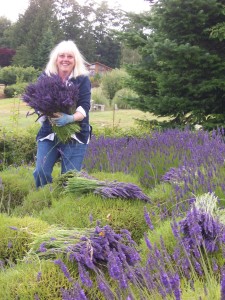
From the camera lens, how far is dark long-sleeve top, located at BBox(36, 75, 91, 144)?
180 inches

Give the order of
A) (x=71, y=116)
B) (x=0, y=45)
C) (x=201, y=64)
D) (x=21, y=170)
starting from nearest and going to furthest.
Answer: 1. (x=71, y=116)
2. (x=21, y=170)
3. (x=201, y=64)
4. (x=0, y=45)

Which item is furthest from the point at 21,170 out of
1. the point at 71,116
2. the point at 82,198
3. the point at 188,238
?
the point at 188,238

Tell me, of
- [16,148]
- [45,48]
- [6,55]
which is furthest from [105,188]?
[6,55]

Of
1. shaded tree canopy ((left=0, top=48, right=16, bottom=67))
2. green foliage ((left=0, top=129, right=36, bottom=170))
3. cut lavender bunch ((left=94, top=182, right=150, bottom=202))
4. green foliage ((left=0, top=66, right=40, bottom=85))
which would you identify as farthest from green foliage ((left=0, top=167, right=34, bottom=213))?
shaded tree canopy ((left=0, top=48, right=16, bottom=67))

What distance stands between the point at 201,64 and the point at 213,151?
3.39 meters

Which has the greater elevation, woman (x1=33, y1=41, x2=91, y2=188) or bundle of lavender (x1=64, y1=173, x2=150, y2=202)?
woman (x1=33, y1=41, x2=91, y2=188)

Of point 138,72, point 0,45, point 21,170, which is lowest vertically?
point 21,170

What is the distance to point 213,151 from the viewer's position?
15.7 feet

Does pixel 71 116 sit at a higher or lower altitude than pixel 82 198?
higher

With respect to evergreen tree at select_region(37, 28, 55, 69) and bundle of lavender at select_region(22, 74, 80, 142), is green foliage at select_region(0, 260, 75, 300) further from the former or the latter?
evergreen tree at select_region(37, 28, 55, 69)

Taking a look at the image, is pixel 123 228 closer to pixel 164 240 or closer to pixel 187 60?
pixel 164 240

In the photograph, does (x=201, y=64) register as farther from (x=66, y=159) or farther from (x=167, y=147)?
(x=66, y=159)

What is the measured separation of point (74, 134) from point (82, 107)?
291 millimetres

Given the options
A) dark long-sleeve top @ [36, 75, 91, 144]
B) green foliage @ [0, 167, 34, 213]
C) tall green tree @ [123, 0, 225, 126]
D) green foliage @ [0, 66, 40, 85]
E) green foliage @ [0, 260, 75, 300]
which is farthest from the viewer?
green foliage @ [0, 66, 40, 85]
